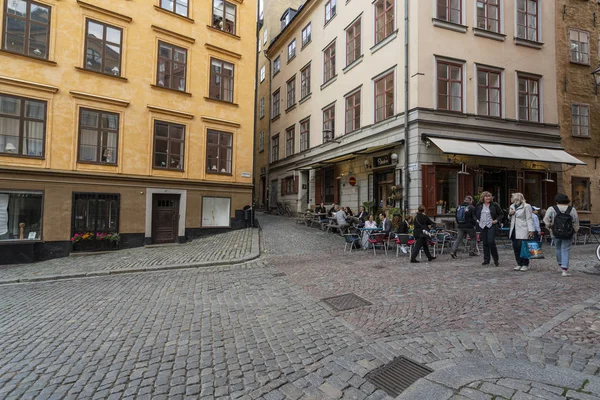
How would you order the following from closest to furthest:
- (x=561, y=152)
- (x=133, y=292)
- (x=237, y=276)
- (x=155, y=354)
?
(x=155, y=354), (x=133, y=292), (x=237, y=276), (x=561, y=152)

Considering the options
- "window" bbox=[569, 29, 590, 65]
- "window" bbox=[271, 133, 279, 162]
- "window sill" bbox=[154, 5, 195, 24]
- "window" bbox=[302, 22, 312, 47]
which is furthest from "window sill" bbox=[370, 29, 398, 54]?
"window" bbox=[271, 133, 279, 162]

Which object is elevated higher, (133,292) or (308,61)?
(308,61)

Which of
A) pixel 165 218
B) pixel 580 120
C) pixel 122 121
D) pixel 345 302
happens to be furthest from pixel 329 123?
pixel 345 302

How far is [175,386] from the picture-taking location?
121 inches

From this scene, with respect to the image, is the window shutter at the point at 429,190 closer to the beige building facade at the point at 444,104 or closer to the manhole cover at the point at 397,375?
the beige building facade at the point at 444,104

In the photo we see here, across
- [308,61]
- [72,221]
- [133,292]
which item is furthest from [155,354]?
[308,61]

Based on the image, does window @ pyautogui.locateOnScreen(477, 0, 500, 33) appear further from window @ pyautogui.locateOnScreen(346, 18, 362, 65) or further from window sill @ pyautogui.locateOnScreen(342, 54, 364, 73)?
window @ pyautogui.locateOnScreen(346, 18, 362, 65)

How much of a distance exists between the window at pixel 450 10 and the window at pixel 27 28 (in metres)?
16.3

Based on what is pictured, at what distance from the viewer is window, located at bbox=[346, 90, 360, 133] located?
18281 mm

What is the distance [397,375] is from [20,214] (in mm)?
14181

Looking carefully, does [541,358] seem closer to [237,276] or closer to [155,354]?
[155,354]

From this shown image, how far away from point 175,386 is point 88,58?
14.9m

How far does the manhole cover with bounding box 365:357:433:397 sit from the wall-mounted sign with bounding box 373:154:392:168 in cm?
1317

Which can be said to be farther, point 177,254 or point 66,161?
point 66,161
